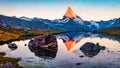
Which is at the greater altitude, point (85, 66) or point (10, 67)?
point (10, 67)

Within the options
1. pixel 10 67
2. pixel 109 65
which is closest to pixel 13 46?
pixel 109 65

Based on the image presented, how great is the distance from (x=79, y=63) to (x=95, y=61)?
9481 mm

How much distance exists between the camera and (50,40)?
179m

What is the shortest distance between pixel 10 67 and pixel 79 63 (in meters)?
37.5

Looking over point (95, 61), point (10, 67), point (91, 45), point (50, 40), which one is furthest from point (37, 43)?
point (10, 67)

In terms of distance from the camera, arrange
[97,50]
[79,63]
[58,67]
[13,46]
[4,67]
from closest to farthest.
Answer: [4,67] → [58,67] → [79,63] → [97,50] → [13,46]

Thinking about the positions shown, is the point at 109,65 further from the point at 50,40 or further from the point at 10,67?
the point at 50,40

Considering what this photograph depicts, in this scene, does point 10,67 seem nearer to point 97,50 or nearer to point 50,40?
point 97,50

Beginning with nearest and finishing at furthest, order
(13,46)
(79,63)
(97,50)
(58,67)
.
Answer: (58,67) → (79,63) → (97,50) → (13,46)

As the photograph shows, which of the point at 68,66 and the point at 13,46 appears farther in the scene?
the point at 13,46

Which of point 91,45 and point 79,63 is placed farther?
point 91,45

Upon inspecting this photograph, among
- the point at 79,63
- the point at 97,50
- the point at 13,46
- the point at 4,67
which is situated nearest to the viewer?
the point at 4,67

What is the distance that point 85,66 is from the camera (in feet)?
337

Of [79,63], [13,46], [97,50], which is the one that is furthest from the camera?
[13,46]
